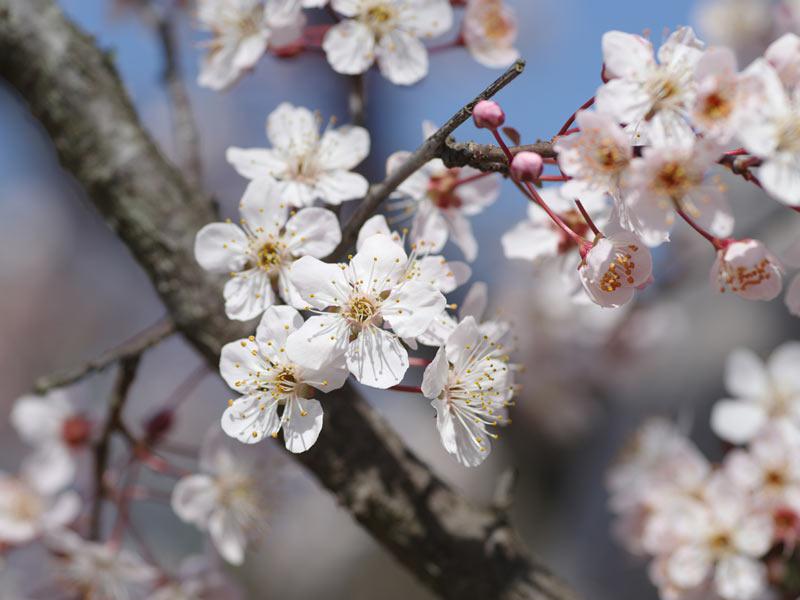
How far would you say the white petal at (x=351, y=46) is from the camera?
1.03 m

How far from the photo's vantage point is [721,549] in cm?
127

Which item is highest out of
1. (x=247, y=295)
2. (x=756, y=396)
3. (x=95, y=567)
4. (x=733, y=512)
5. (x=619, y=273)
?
(x=247, y=295)

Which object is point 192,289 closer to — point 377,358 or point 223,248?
point 223,248

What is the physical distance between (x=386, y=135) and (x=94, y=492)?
2137mm

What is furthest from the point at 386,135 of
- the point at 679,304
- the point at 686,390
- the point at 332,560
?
the point at 332,560

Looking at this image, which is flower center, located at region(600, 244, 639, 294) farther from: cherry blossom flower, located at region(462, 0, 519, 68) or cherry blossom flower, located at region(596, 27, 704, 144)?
cherry blossom flower, located at region(462, 0, 519, 68)

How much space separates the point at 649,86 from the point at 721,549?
839mm

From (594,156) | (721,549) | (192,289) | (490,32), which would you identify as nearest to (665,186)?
(594,156)

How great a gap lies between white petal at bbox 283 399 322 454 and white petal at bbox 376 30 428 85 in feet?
1.56

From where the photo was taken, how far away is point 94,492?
1.36 meters

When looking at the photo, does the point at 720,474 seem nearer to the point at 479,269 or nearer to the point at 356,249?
the point at 356,249

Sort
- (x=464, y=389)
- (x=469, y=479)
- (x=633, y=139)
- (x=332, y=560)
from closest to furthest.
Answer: (x=633, y=139) → (x=464, y=389) → (x=469, y=479) → (x=332, y=560)

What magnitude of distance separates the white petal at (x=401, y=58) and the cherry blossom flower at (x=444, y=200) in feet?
0.41

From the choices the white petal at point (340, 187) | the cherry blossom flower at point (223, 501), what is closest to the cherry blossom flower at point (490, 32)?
the white petal at point (340, 187)
